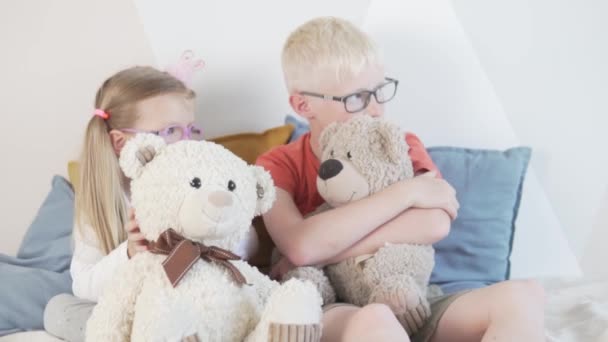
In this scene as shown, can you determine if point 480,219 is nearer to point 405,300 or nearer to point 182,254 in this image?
point 405,300

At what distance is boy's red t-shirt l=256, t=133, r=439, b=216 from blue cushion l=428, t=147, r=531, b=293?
18 cm

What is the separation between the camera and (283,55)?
1.43 m

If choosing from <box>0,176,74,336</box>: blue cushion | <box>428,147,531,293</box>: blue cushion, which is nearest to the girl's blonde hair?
<box>0,176,74,336</box>: blue cushion

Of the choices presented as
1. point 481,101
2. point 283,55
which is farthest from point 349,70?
point 481,101

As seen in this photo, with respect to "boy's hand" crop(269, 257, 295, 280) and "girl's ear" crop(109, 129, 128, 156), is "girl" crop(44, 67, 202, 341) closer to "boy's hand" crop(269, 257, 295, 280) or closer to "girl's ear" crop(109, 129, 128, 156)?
"girl's ear" crop(109, 129, 128, 156)

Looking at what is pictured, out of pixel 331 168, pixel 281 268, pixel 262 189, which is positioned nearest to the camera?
pixel 262 189

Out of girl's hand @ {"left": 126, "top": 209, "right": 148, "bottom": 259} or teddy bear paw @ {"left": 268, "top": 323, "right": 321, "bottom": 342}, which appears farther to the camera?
girl's hand @ {"left": 126, "top": 209, "right": 148, "bottom": 259}

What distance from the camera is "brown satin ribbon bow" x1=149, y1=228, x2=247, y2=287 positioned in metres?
0.91

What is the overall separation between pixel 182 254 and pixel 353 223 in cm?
35

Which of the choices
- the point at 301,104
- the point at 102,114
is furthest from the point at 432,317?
the point at 102,114

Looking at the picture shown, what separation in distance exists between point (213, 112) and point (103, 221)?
19.9 inches

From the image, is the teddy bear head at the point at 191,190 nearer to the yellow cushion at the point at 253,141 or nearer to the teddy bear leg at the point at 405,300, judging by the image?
the teddy bear leg at the point at 405,300

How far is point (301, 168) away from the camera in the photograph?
138 cm

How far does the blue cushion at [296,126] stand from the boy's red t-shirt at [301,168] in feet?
0.67
